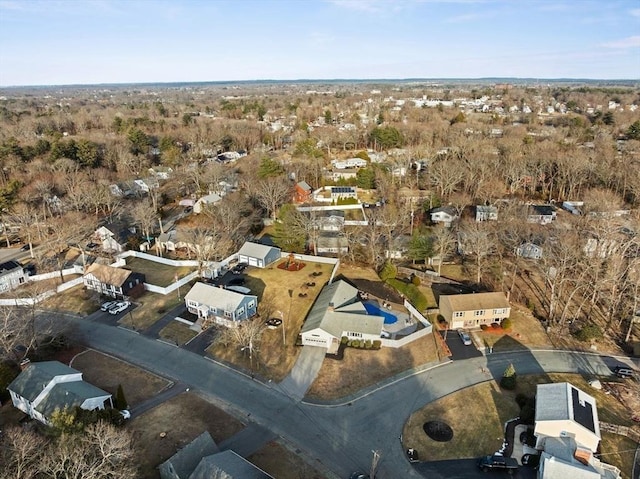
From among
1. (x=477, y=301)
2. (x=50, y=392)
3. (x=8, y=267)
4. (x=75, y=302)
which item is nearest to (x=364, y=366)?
(x=477, y=301)

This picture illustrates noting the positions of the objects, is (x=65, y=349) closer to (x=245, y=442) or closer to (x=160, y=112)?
(x=245, y=442)

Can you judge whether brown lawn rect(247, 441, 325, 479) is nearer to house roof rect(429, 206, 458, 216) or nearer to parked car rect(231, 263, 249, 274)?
parked car rect(231, 263, 249, 274)

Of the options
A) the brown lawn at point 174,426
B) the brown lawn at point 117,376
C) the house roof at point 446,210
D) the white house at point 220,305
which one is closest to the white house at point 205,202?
the white house at point 220,305

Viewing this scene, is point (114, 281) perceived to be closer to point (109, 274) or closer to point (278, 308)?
point (109, 274)

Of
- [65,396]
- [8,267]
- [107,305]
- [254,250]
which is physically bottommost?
[107,305]

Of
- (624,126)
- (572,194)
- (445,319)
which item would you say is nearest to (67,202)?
(445,319)
